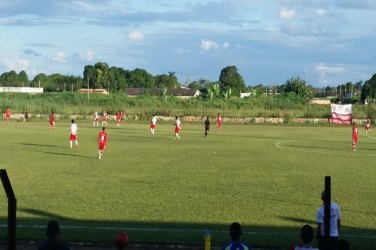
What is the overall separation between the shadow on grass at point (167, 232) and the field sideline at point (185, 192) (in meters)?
0.02

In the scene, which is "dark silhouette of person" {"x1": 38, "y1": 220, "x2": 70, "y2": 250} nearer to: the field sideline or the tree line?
the field sideline

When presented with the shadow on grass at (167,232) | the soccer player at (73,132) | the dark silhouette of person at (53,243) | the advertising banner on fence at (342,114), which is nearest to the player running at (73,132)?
the soccer player at (73,132)

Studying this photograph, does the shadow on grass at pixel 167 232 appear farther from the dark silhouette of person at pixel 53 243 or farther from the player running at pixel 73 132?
the player running at pixel 73 132

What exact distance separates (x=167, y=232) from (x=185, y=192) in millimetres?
5945

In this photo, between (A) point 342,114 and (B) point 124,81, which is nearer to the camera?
(A) point 342,114

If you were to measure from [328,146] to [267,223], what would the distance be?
26.7 metres

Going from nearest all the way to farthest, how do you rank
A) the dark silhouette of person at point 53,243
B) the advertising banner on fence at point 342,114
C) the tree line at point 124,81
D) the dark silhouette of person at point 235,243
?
the dark silhouette of person at point 53,243, the dark silhouette of person at point 235,243, the advertising banner on fence at point 342,114, the tree line at point 124,81

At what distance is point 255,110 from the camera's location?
80.8 metres

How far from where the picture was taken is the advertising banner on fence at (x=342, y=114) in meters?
73.5

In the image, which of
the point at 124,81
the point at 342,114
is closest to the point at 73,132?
the point at 342,114

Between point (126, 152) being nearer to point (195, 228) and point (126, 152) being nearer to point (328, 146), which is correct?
point (328, 146)

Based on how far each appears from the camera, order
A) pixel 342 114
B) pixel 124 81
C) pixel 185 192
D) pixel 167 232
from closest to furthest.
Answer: pixel 167 232, pixel 185 192, pixel 342 114, pixel 124 81

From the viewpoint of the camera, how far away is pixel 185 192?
61.3 feet

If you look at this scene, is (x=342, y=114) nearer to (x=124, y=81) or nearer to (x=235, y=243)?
(x=235, y=243)
